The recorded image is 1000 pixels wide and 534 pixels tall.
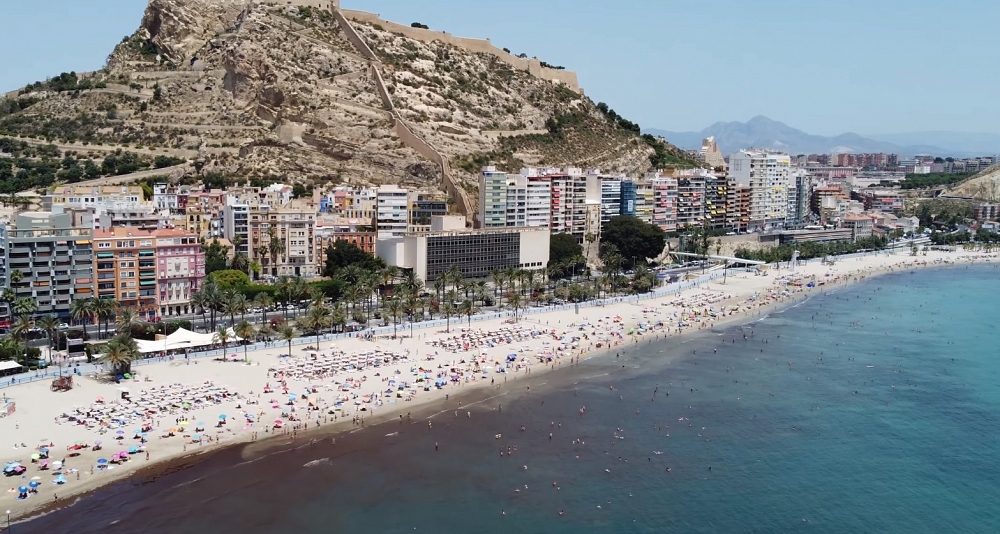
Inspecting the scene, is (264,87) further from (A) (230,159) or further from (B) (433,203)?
(B) (433,203)

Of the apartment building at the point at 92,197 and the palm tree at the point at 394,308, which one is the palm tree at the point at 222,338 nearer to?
the palm tree at the point at 394,308

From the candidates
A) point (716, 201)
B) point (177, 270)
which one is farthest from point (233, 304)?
point (716, 201)

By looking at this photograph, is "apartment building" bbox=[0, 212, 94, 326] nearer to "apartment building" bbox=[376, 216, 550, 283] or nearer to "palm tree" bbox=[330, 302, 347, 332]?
"palm tree" bbox=[330, 302, 347, 332]

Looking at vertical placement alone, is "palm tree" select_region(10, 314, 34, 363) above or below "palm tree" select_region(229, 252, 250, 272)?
below

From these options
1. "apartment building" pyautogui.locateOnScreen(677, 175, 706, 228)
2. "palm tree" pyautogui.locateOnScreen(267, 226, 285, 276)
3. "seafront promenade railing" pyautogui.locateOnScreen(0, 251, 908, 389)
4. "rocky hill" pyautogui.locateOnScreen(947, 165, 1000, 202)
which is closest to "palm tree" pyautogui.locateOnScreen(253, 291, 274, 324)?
"seafront promenade railing" pyautogui.locateOnScreen(0, 251, 908, 389)

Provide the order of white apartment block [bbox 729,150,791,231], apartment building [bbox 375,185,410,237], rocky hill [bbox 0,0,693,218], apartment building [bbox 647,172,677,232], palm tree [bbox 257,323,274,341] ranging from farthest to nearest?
white apartment block [bbox 729,150,791,231] < apartment building [bbox 647,172,677,232] < rocky hill [bbox 0,0,693,218] < apartment building [bbox 375,185,410,237] < palm tree [bbox 257,323,274,341]

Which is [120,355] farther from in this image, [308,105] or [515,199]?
[308,105]

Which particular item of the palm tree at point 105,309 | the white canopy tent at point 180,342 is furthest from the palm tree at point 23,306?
the white canopy tent at point 180,342
